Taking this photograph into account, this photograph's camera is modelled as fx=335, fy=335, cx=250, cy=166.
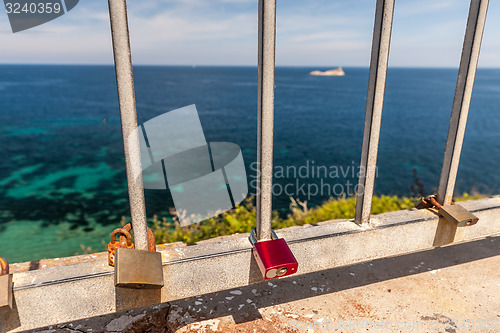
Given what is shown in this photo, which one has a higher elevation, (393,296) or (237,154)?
(393,296)

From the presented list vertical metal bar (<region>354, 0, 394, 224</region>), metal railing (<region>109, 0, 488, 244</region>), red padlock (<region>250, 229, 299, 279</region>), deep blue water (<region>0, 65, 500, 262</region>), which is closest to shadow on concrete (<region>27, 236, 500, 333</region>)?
red padlock (<region>250, 229, 299, 279</region>)

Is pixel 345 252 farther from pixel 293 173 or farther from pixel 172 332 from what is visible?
pixel 293 173

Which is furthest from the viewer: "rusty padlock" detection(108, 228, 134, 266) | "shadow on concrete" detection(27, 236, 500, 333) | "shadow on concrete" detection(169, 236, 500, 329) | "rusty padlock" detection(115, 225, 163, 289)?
"shadow on concrete" detection(169, 236, 500, 329)

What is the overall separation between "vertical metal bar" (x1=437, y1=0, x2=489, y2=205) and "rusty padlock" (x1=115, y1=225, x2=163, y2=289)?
2173mm

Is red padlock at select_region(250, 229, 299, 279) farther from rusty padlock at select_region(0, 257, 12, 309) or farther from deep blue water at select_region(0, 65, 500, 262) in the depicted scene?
deep blue water at select_region(0, 65, 500, 262)

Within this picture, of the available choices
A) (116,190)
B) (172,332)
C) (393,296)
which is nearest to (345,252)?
(393,296)

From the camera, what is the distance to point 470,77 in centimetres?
247

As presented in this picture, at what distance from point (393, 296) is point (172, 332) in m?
2.07

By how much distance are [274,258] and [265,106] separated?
94cm

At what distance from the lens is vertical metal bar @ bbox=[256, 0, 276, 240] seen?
192 centimetres

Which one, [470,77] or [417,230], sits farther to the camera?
[417,230]

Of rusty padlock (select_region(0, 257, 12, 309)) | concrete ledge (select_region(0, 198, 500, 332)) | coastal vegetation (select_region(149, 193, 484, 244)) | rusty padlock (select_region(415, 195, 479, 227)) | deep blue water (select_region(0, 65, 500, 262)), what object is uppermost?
rusty padlock (select_region(0, 257, 12, 309))

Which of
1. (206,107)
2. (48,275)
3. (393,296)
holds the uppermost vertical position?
(48,275)

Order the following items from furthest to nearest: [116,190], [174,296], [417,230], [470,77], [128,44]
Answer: [116,190] → [417,230] → [470,77] → [174,296] → [128,44]
